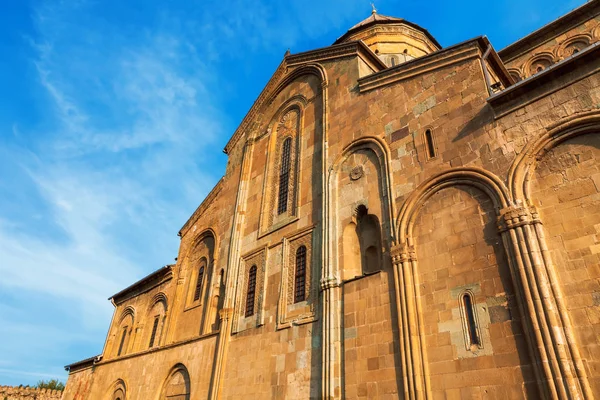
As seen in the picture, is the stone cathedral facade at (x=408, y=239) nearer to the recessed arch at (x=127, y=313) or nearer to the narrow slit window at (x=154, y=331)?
the narrow slit window at (x=154, y=331)

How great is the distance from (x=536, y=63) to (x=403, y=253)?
1126 cm

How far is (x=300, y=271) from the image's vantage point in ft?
38.9

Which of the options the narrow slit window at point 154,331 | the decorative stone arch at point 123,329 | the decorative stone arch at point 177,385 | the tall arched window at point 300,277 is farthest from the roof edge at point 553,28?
the decorative stone arch at point 123,329

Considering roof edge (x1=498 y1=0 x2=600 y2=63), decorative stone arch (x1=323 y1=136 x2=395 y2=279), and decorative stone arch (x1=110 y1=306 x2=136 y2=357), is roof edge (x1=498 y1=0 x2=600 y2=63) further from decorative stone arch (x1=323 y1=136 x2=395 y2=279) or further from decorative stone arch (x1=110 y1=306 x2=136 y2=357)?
decorative stone arch (x1=110 y1=306 x2=136 y2=357)

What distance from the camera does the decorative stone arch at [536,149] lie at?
293 inches

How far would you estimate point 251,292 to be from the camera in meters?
13.5

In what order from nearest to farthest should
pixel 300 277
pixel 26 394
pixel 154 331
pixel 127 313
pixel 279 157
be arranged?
1. pixel 300 277
2. pixel 279 157
3. pixel 154 331
4. pixel 127 313
5. pixel 26 394

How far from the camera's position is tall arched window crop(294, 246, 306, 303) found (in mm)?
11505

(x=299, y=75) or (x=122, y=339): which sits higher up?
(x=299, y=75)

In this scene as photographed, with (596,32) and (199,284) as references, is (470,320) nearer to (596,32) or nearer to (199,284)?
(199,284)

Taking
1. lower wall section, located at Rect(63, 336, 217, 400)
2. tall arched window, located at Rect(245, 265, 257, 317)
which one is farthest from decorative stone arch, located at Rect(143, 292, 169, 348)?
tall arched window, located at Rect(245, 265, 257, 317)

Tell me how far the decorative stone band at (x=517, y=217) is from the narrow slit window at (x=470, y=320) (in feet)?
4.76

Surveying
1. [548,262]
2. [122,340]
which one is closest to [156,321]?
[122,340]

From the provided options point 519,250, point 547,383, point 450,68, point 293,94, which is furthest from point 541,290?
point 293,94
